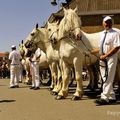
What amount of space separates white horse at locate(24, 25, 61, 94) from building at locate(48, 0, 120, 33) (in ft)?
94.7

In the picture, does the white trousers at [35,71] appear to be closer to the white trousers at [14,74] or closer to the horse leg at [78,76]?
the white trousers at [14,74]

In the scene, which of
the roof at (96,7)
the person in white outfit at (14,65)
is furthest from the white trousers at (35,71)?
the roof at (96,7)

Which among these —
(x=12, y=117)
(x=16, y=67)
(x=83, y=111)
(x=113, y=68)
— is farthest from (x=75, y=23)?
(x=16, y=67)

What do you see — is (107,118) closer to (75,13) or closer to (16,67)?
(75,13)

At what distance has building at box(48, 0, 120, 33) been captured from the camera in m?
46.5

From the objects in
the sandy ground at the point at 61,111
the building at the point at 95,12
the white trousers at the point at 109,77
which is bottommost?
the sandy ground at the point at 61,111

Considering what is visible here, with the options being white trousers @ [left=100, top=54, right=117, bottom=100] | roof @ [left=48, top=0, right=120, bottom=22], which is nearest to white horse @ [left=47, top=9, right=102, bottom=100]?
white trousers @ [left=100, top=54, right=117, bottom=100]

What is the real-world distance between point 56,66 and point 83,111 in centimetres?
655

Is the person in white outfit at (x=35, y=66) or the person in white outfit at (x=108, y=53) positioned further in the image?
the person in white outfit at (x=35, y=66)

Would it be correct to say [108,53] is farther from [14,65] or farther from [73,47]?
[14,65]

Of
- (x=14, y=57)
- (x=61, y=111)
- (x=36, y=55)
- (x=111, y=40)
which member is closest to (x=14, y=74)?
(x=14, y=57)

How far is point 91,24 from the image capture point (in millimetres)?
48219

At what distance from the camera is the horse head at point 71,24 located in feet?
40.5

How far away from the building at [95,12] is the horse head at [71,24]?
33.1 metres
